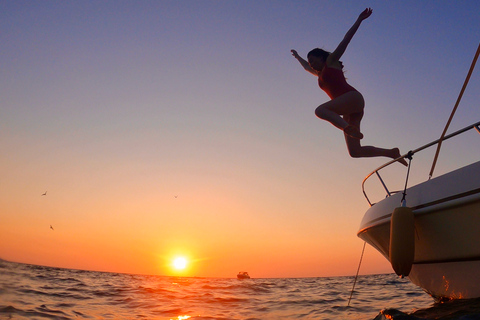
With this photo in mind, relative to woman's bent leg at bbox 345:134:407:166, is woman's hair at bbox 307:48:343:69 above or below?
above

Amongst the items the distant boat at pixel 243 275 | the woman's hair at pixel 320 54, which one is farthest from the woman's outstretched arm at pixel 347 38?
the distant boat at pixel 243 275

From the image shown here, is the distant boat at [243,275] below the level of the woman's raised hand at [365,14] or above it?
above

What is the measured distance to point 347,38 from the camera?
414 centimetres

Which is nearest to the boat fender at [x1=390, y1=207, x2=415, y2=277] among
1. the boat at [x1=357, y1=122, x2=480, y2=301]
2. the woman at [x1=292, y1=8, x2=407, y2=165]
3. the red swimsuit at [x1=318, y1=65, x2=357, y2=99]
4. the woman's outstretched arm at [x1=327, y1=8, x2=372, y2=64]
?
the boat at [x1=357, y1=122, x2=480, y2=301]

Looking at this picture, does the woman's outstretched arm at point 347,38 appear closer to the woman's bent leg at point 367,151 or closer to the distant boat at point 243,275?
the woman's bent leg at point 367,151

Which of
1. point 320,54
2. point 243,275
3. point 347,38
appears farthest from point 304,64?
point 243,275

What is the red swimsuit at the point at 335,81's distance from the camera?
4.44 metres

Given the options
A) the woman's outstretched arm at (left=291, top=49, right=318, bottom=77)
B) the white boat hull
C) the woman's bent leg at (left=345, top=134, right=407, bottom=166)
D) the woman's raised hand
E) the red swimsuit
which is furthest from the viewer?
the woman's outstretched arm at (left=291, top=49, right=318, bottom=77)

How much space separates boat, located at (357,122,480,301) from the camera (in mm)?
3262

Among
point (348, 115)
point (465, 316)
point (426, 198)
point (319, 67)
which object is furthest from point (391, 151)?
point (465, 316)

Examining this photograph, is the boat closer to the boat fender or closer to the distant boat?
the boat fender

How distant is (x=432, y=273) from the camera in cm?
423

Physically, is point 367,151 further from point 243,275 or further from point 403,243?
point 243,275

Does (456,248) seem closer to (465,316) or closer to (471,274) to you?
(471,274)
